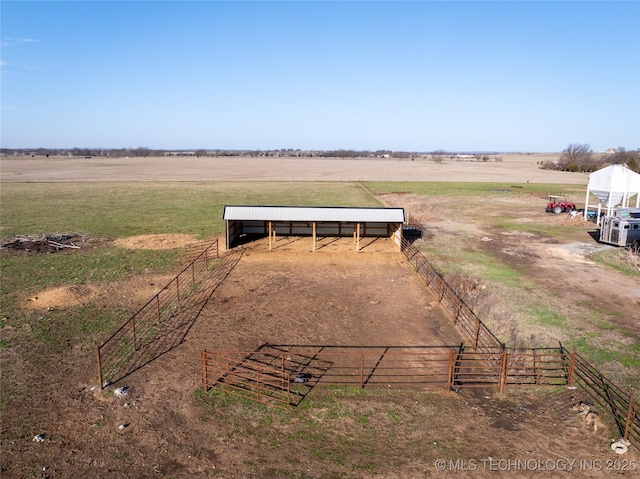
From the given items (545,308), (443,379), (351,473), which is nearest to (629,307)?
(545,308)

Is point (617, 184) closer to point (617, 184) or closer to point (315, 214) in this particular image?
point (617, 184)

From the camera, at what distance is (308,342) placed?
1533 centimetres

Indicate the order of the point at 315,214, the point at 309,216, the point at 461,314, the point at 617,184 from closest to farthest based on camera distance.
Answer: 1. the point at 461,314
2. the point at 309,216
3. the point at 315,214
4. the point at 617,184

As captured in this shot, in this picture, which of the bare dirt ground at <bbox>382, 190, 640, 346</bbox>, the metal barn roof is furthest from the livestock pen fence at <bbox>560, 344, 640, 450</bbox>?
the metal barn roof

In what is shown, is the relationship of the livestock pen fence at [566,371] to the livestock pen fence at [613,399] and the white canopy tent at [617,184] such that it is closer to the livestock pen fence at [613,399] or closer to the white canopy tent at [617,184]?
the livestock pen fence at [613,399]

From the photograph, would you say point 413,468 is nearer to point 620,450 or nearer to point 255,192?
point 620,450

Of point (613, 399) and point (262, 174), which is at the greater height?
point (262, 174)

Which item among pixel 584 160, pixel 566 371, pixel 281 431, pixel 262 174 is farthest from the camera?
pixel 584 160

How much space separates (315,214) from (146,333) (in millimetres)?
13902

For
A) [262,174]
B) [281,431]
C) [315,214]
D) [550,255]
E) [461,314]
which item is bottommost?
[281,431]

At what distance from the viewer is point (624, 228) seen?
92.7 ft

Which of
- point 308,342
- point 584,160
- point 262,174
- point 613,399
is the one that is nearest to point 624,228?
point 613,399

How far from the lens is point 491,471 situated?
9.43 m

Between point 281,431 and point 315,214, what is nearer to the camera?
point 281,431
